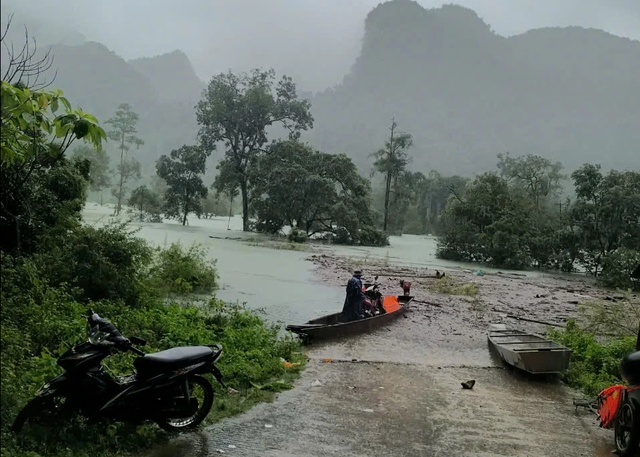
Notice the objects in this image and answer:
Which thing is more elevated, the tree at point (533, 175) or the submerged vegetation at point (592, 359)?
the tree at point (533, 175)

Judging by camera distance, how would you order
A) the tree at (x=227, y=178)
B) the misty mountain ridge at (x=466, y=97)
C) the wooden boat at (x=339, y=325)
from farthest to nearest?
the misty mountain ridge at (x=466, y=97), the tree at (x=227, y=178), the wooden boat at (x=339, y=325)

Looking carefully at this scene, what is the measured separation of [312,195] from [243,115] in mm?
12459

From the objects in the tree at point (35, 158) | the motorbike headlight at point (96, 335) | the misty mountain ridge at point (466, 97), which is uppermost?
the misty mountain ridge at point (466, 97)

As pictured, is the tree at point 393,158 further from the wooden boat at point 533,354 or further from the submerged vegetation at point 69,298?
the wooden boat at point 533,354

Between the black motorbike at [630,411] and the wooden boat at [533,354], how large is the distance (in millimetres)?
3146

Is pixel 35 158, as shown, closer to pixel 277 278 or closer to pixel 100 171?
pixel 277 278

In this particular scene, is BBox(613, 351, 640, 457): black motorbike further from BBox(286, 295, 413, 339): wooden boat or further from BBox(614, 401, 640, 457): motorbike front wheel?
BBox(286, 295, 413, 339): wooden boat

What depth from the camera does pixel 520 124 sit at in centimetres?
16125

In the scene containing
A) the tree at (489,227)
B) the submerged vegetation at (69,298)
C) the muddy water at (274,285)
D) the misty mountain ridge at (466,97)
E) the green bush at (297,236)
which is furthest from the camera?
the misty mountain ridge at (466,97)

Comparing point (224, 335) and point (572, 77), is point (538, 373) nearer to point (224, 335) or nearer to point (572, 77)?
point (224, 335)

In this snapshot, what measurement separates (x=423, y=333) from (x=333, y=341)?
117 inches

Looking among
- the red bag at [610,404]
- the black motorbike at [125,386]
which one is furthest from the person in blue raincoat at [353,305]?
the black motorbike at [125,386]

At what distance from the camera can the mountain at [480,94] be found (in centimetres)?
14212

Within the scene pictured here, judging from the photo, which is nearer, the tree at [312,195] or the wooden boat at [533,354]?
the wooden boat at [533,354]
